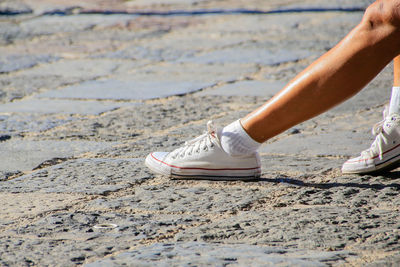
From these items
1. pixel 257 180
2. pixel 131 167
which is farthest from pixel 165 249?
pixel 131 167

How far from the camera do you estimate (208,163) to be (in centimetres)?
239

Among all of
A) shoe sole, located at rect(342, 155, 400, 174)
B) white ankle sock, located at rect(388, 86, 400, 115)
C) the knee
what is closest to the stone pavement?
shoe sole, located at rect(342, 155, 400, 174)

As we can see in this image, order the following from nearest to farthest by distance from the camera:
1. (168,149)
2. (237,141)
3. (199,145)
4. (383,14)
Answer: (383,14), (237,141), (199,145), (168,149)

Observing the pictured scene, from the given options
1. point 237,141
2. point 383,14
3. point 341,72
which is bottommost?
point 237,141

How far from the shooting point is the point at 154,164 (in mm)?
2449

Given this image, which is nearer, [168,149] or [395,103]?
[395,103]

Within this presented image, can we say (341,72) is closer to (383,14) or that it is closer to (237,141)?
(383,14)

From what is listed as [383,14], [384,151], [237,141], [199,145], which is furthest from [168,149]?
[383,14]

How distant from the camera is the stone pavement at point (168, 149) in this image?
1687mm

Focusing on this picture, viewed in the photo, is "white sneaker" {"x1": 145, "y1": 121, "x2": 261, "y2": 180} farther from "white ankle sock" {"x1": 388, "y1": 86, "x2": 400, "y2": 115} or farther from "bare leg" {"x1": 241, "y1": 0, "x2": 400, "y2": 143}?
"white ankle sock" {"x1": 388, "y1": 86, "x2": 400, "y2": 115}

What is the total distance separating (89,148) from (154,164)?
0.53 metres

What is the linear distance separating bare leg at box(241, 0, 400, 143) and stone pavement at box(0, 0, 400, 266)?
0.24 m

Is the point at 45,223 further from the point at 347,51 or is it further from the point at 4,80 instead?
the point at 4,80

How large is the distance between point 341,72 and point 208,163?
1.91 feet
